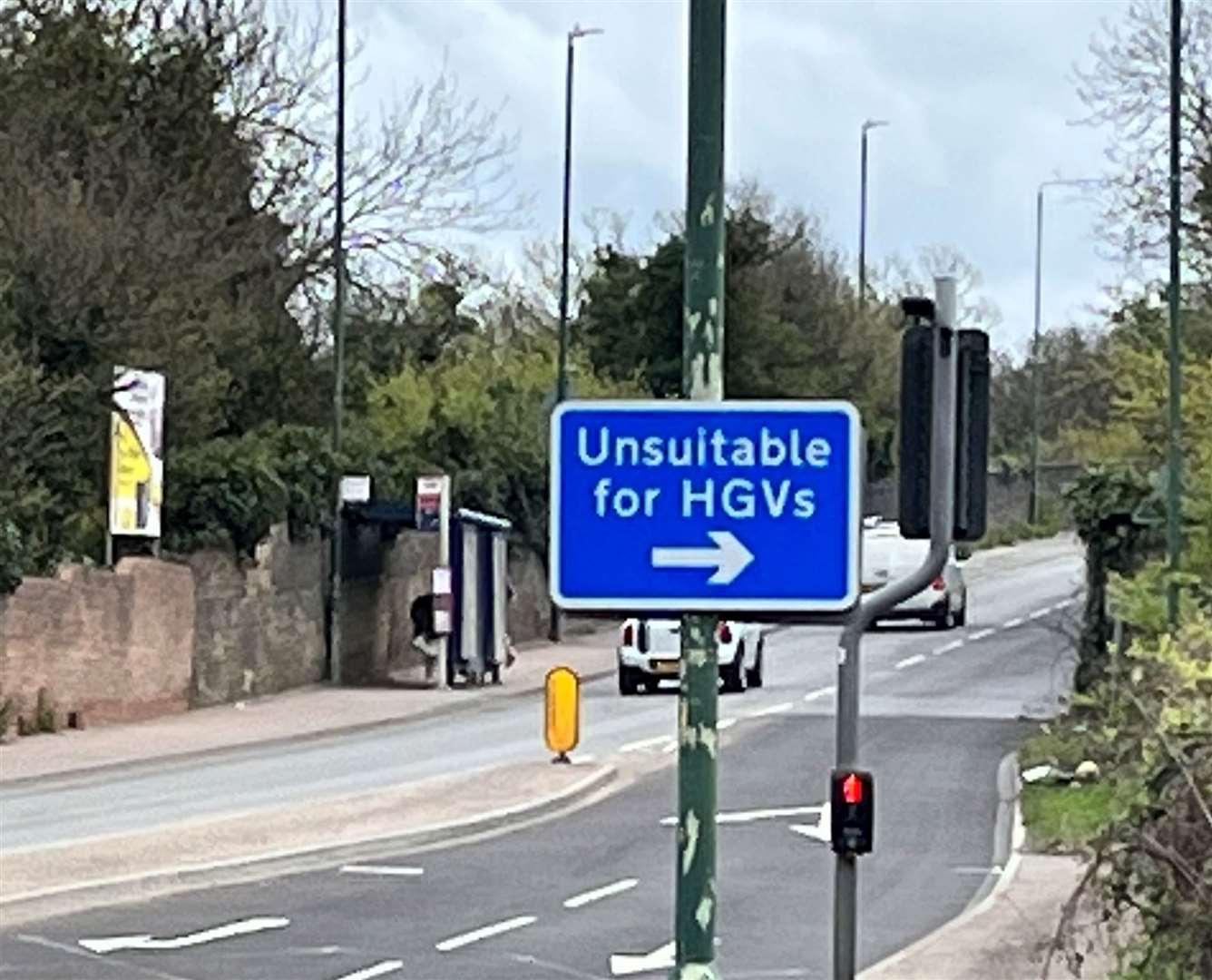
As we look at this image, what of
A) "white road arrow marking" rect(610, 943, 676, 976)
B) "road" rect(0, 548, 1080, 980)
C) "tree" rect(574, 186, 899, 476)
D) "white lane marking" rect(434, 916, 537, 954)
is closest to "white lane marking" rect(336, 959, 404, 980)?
"road" rect(0, 548, 1080, 980)

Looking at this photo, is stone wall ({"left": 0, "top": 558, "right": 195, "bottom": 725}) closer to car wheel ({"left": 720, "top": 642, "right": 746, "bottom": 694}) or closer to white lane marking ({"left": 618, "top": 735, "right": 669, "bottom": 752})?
white lane marking ({"left": 618, "top": 735, "right": 669, "bottom": 752})

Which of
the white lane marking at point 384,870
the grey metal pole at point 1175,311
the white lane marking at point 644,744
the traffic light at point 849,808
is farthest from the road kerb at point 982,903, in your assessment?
the traffic light at point 849,808

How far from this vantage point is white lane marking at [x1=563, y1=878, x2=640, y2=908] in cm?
1897

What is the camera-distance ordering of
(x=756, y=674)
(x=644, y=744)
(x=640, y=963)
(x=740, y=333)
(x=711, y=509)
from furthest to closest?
(x=740, y=333) → (x=756, y=674) → (x=644, y=744) → (x=640, y=963) → (x=711, y=509)

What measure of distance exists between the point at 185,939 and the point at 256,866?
3297 mm

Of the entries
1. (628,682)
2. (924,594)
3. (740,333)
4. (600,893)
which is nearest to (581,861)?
(600,893)

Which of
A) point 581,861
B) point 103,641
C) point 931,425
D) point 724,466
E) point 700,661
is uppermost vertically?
point 931,425

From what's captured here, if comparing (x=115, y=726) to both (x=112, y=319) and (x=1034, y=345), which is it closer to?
(x=112, y=319)

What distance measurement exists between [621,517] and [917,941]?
1101 cm

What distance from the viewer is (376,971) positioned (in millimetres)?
15633

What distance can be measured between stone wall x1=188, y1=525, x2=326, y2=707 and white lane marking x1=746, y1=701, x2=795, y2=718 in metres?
7.32

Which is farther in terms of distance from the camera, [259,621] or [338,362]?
[338,362]

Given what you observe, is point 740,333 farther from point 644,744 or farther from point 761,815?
point 761,815

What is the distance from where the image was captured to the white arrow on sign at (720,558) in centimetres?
643
